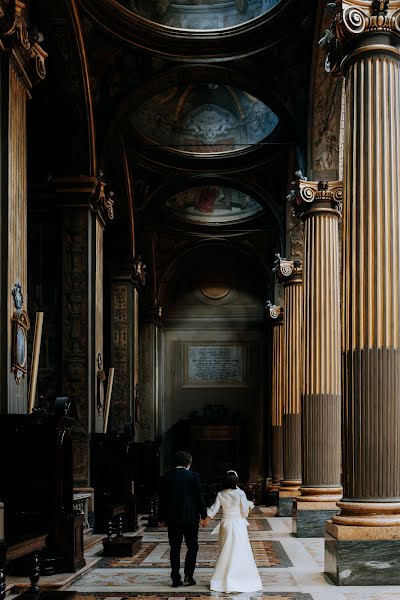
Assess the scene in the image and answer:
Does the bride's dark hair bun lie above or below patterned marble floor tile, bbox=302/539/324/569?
above

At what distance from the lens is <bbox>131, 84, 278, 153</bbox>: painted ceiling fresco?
23.4 metres

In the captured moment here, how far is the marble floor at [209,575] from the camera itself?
8.78 meters

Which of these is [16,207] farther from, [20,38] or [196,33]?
[196,33]

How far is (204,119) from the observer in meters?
24.6

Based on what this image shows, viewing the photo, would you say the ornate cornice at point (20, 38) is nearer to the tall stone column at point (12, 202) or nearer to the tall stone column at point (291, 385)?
the tall stone column at point (12, 202)

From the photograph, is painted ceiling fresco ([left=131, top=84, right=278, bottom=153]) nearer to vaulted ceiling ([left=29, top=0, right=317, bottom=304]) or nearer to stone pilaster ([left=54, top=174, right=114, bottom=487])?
vaulted ceiling ([left=29, top=0, right=317, bottom=304])

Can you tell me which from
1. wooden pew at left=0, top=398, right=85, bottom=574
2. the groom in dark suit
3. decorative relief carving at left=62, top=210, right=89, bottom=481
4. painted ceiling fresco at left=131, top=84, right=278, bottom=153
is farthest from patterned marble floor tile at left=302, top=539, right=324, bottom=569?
painted ceiling fresco at left=131, top=84, right=278, bottom=153

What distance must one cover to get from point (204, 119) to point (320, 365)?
11928mm

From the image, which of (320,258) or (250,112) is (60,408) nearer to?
(320,258)

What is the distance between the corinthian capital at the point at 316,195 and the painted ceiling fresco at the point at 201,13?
16.6 feet

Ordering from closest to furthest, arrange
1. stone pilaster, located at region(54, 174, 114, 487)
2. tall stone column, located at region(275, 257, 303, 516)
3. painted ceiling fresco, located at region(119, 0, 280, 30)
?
stone pilaster, located at region(54, 174, 114, 487)
painted ceiling fresco, located at region(119, 0, 280, 30)
tall stone column, located at region(275, 257, 303, 516)

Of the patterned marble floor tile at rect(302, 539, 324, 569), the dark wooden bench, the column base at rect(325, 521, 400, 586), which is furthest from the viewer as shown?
the patterned marble floor tile at rect(302, 539, 324, 569)

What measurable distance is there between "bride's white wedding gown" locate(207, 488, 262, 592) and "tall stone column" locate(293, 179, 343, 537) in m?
4.51

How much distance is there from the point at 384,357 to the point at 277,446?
1708cm
